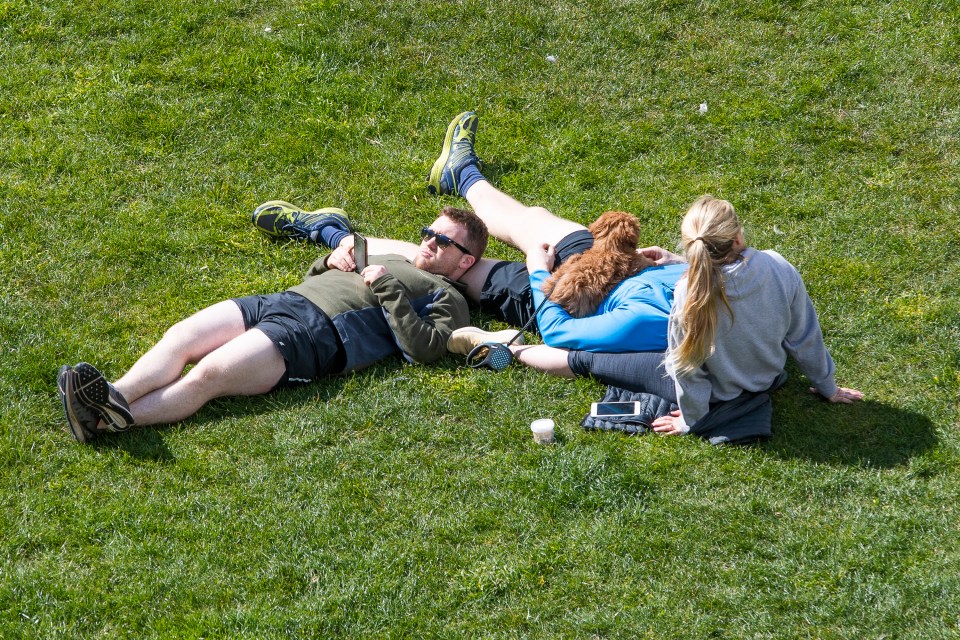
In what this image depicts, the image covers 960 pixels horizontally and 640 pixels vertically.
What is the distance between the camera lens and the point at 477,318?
6.76 meters

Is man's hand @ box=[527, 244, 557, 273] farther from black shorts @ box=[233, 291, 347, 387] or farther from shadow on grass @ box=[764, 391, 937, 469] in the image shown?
shadow on grass @ box=[764, 391, 937, 469]

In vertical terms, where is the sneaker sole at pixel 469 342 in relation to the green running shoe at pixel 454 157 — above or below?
below

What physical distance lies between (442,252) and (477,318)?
1.80 ft

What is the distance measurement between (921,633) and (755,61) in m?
6.15

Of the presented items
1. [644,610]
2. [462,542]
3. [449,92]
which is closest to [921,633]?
[644,610]

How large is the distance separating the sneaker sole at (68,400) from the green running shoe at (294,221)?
240 centimetres

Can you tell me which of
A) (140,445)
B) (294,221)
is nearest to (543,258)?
(294,221)

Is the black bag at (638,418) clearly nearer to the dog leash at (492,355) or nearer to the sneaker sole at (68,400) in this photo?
the dog leash at (492,355)

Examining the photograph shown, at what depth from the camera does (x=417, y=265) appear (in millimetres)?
6586

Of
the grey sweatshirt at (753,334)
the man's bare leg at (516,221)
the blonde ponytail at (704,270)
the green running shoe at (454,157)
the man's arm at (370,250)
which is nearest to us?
the blonde ponytail at (704,270)

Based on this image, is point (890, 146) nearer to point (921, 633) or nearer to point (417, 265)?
point (417, 265)

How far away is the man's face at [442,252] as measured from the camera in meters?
6.55

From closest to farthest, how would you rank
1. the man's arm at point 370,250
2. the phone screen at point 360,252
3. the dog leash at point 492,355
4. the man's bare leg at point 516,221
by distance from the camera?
the dog leash at point 492,355 → the phone screen at point 360,252 → the man's arm at point 370,250 → the man's bare leg at point 516,221

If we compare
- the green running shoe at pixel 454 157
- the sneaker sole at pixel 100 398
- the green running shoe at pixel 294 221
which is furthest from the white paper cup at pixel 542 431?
the green running shoe at pixel 454 157
